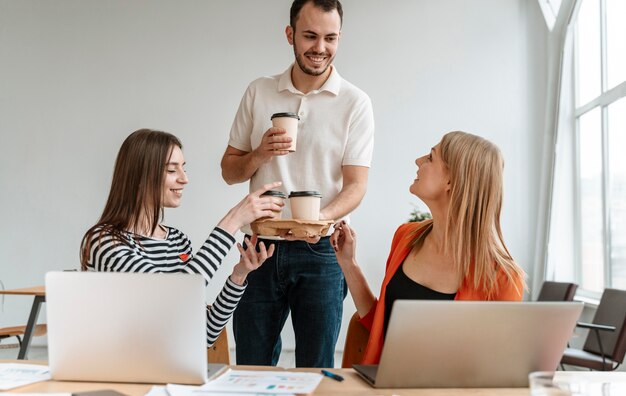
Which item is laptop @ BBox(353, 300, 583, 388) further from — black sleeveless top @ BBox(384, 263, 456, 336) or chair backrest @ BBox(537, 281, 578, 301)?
chair backrest @ BBox(537, 281, 578, 301)

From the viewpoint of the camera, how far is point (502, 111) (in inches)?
238

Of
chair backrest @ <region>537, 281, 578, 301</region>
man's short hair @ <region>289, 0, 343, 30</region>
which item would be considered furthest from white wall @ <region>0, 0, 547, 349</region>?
man's short hair @ <region>289, 0, 343, 30</region>

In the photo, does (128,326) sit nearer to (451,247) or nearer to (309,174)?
(451,247)

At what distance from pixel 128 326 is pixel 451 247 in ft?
3.36

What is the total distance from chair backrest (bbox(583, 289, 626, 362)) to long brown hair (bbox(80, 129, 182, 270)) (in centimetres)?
288

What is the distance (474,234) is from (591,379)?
0.52 metres

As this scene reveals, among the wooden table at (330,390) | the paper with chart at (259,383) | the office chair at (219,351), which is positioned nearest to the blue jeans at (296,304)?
the office chair at (219,351)

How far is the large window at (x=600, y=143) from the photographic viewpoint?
4.66 meters

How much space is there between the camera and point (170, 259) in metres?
2.09

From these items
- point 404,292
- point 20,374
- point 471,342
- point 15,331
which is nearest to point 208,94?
point 15,331

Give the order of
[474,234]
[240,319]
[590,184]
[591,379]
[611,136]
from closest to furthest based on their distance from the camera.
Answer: [591,379] → [474,234] → [240,319] → [611,136] → [590,184]

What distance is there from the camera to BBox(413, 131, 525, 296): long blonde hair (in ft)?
6.05

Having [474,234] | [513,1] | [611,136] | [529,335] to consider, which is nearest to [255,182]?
[474,234]

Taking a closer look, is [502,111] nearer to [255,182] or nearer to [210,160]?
[210,160]
